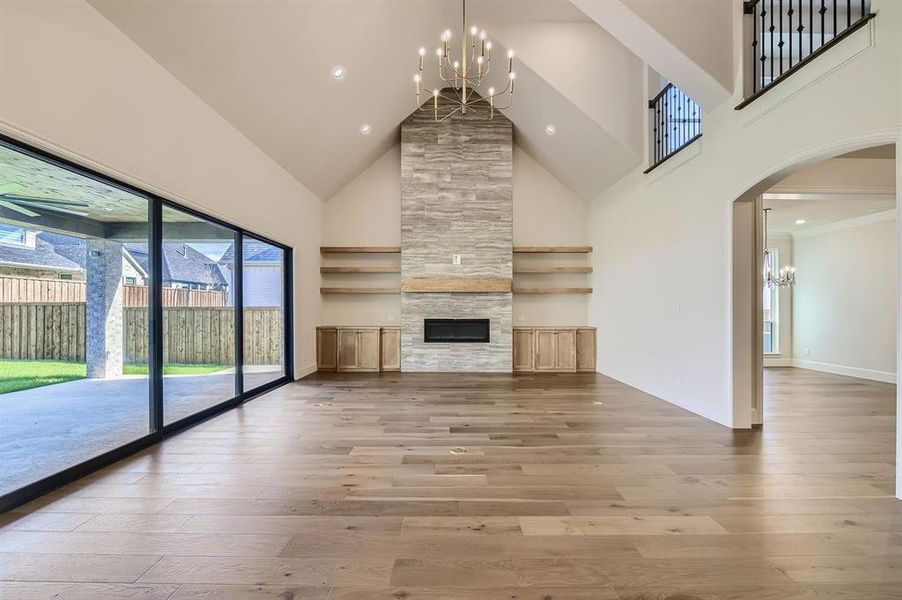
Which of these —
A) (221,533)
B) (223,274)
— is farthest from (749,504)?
(223,274)

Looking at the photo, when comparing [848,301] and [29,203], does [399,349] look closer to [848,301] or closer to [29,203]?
[29,203]

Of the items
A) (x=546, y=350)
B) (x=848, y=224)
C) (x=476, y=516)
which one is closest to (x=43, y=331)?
(x=476, y=516)

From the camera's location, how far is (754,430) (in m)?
3.60

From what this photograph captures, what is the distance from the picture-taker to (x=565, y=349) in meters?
7.14

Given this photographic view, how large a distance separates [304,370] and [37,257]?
4158 mm

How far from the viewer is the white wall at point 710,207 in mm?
2457

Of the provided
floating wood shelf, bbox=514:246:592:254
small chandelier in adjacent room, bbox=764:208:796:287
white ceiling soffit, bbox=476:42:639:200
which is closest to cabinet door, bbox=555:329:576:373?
floating wood shelf, bbox=514:246:592:254

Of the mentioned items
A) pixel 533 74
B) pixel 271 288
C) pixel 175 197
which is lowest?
pixel 271 288

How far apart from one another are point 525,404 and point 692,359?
1846 mm

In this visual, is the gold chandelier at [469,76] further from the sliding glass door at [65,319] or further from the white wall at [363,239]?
the sliding glass door at [65,319]

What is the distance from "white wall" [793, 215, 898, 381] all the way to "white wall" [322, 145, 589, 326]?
169 inches

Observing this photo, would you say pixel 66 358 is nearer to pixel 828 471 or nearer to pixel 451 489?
pixel 451 489

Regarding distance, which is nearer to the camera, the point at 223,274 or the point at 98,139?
the point at 98,139

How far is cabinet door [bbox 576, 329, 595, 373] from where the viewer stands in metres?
7.11
